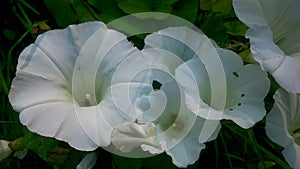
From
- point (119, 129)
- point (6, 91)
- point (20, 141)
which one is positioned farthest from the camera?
point (6, 91)

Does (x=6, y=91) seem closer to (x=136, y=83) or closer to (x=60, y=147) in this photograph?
(x=60, y=147)

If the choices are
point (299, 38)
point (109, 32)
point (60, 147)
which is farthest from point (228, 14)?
point (60, 147)

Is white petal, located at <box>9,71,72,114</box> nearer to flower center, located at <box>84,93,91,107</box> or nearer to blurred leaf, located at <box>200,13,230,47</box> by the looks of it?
flower center, located at <box>84,93,91,107</box>

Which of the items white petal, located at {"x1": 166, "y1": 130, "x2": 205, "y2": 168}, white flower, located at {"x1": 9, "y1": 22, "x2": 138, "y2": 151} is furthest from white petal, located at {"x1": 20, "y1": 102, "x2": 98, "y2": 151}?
white petal, located at {"x1": 166, "y1": 130, "x2": 205, "y2": 168}

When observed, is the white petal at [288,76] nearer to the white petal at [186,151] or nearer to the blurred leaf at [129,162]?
the white petal at [186,151]

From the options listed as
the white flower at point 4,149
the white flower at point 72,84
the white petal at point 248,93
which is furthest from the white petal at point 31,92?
the white petal at point 248,93
